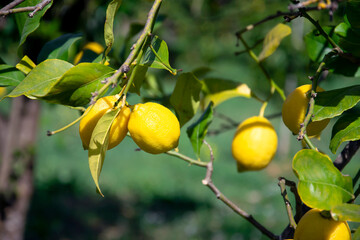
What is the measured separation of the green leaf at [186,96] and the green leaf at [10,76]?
215 mm

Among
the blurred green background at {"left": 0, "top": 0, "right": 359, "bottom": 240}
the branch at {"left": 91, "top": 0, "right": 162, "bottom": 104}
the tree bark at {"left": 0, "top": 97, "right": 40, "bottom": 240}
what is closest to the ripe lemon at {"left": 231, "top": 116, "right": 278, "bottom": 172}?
the branch at {"left": 91, "top": 0, "right": 162, "bottom": 104}

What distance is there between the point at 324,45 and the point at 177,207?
2.31 metres

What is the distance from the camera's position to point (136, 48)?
1.33 ft

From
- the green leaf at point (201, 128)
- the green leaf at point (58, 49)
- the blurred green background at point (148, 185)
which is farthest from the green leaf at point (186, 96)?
the blurred green background at point (148, 185)

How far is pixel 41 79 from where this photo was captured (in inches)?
16.6

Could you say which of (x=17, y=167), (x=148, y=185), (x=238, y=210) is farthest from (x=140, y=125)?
(x=148, y=185)

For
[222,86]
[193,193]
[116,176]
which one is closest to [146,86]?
[222,86]

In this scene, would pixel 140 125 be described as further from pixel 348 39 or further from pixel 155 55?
pixel 348 39

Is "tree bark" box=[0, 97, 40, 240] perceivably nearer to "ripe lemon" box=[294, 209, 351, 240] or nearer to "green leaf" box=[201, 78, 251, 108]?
"green leaf" box=[201, 78, 251, 108]

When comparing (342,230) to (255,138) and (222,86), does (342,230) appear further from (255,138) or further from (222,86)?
(222,86)

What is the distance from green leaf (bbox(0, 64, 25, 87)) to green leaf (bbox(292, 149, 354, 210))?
0.37 meters

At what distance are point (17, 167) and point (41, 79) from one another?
136 cm

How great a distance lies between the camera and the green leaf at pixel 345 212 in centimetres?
35

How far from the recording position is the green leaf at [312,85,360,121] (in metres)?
0.45
